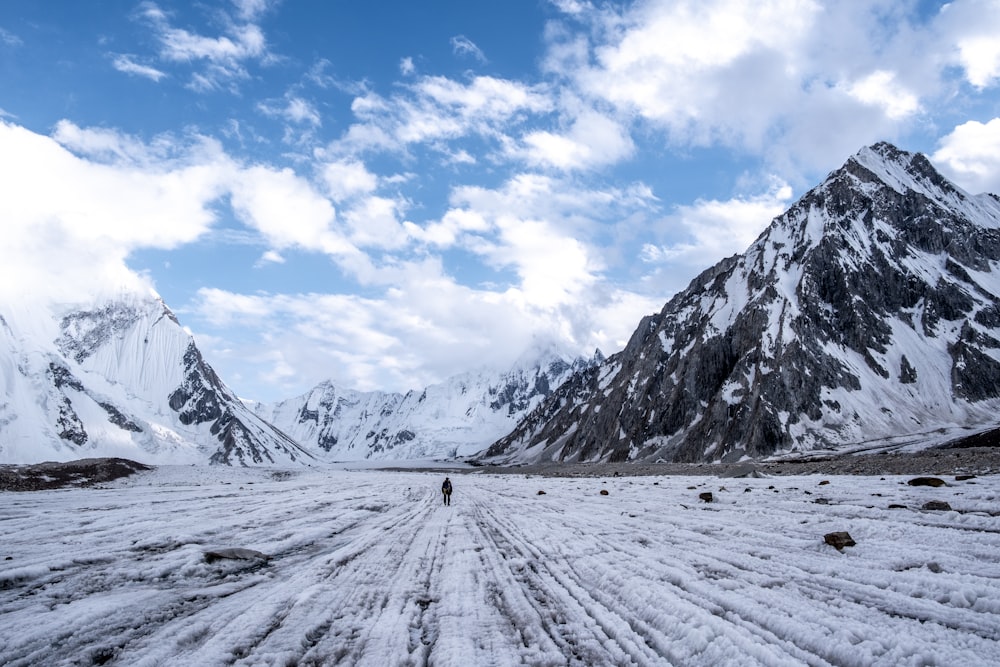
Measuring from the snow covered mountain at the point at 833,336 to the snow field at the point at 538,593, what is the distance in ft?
300

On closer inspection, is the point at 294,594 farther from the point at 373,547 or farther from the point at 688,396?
the point at 688,396

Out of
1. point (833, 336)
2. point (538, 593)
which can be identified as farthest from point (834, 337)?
point (538, 593)

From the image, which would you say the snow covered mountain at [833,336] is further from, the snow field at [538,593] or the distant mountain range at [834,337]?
the snow field at [538,593]

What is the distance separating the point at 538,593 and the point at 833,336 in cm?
12654

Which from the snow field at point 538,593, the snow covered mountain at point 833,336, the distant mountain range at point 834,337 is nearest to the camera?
the snow field at point 538,593

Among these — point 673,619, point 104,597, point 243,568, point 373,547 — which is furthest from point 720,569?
point 104,597

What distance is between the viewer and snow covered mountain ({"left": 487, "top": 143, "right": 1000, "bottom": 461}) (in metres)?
98.3

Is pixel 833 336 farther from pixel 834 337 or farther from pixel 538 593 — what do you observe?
pixel 538 593

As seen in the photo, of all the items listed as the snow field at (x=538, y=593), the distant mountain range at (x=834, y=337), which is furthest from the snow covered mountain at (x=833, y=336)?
the snow field at (x=538, y=593)

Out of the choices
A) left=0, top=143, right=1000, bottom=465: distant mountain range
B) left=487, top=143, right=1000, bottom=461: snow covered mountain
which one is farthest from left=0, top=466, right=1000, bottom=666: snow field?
left=487, top=143, right=1000, bottom=461: snow covered mountain

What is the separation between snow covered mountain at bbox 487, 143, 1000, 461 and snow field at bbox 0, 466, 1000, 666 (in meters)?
91.3

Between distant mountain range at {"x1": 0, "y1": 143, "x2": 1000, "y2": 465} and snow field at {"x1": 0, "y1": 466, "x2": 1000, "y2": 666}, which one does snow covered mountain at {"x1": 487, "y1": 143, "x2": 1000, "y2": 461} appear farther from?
snow field at {"x1": 0, "y1": 466, "x2": 1000, "y2": 666}

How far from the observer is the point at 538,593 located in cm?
766

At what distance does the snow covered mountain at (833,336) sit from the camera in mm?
98312
